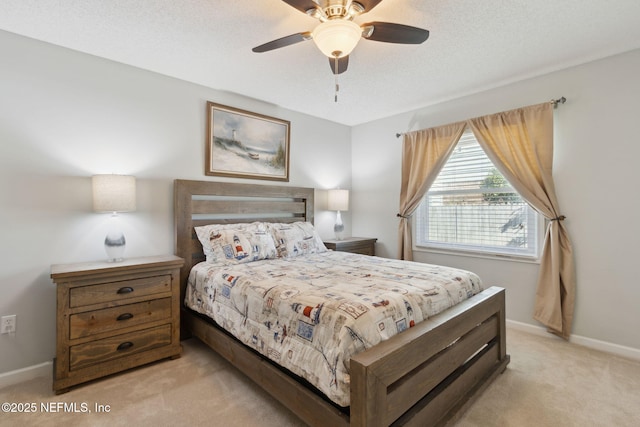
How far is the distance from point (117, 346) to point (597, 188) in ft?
13.1

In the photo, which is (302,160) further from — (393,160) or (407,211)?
(407,211)

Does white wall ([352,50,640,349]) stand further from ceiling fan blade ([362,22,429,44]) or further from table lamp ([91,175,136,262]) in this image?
table lamp ([91,175,136,262])

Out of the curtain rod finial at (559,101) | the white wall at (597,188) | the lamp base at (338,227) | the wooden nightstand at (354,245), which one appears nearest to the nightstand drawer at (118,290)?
the wooden nightstand at (354,245)

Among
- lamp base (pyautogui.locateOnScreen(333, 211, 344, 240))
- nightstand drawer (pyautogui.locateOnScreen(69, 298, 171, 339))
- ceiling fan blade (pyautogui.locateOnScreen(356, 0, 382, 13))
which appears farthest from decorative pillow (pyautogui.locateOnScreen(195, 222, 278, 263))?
ceiling fan blade (pyautogui.locateOnScreen(356, 0, 382, 13))

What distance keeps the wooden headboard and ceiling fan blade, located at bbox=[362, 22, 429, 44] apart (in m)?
2.03

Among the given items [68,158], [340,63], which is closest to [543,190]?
[340,63]

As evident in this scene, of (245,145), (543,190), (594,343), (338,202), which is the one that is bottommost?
(594,343)

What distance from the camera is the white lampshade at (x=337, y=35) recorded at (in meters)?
1.66

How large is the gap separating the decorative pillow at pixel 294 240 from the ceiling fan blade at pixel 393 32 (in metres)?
1.97

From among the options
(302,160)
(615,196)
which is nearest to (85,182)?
(302,160)

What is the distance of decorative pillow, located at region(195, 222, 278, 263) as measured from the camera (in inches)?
108

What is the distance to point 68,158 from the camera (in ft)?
7.79

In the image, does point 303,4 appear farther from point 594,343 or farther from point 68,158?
point 594,343

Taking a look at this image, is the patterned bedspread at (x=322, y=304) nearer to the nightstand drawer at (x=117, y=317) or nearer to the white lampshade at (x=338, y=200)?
the nightstand drawer at (x=117, y=317)
